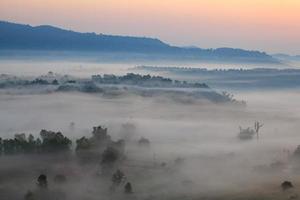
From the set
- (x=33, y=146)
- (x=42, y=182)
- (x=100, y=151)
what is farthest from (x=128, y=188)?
(x=33, y=146)

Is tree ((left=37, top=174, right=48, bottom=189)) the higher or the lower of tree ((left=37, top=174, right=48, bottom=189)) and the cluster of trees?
the lower

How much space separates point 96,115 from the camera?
19850 cm

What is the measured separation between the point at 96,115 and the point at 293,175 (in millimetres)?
119228

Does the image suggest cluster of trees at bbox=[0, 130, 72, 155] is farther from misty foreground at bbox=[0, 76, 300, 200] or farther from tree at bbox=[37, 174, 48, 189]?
tree at bbox=[37, 174, 48, 189]

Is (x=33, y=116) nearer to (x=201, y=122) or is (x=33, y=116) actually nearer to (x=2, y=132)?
(x=2, y=132)

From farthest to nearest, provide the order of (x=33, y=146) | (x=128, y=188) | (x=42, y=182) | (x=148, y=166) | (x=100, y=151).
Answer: (x=33, y=146), (x=100, y=151), (x=148, y=166), (x=42, y=182), (x=128, y=188)

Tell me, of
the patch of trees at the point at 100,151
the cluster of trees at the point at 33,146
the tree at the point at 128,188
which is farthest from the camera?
the cluster of trees at the point at 33,146

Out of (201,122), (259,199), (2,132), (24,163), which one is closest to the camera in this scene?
(259,199)

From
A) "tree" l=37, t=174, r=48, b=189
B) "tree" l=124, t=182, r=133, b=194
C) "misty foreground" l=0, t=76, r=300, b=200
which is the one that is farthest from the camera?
"tree" l=37, t=174, r=48, b=189

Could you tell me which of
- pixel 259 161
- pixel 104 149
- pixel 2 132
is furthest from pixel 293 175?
pixel 2 132

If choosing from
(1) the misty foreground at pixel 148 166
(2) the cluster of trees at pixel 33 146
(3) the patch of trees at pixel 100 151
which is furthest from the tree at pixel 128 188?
(2) the cluster of trees at pixel 33 146

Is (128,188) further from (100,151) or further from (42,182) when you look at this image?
(100,151)

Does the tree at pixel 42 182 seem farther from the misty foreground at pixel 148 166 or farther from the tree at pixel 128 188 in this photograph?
the tree at pixel 128 188

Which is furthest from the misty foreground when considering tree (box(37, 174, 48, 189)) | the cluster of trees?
tree (box(37, 174, 48, 189))
